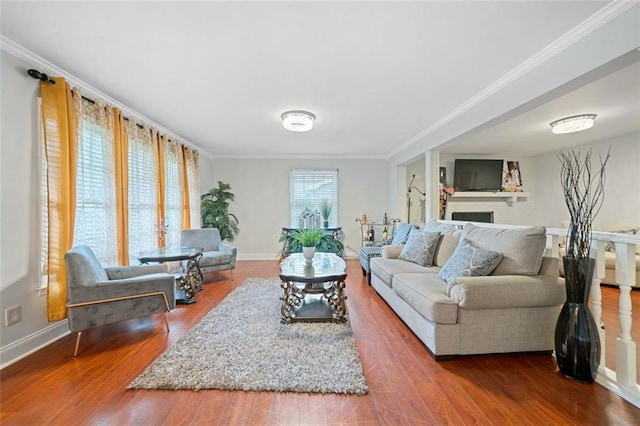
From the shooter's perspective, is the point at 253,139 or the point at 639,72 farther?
the point at 253,139

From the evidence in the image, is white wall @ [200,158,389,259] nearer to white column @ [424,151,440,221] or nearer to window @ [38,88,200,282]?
window @ [38,88,200,282]

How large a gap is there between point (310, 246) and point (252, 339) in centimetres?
124

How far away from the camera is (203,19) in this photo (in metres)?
1.90

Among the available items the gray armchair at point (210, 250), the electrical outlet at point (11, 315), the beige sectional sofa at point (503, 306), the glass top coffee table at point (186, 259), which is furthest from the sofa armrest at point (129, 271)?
the beige sectional sofa at point (503, 306)

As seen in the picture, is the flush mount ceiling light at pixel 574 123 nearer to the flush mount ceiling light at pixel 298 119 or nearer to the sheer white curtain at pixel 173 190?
the flush mount ceiling light at pixel 298 119

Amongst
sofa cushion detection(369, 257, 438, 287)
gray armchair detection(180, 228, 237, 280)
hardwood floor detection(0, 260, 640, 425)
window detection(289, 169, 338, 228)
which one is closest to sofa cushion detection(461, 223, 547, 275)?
hardwood floor detection(0, 260, 640, 425)

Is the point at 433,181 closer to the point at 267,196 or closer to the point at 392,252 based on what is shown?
the point at 392,252

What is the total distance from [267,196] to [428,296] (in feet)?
16.5

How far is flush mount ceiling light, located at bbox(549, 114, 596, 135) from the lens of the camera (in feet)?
12.3

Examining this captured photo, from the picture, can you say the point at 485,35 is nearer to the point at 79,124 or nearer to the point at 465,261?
the point at 465,261

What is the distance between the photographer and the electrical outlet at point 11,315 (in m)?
2.17

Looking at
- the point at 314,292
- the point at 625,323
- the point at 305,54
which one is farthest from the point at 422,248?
the point at 305,54

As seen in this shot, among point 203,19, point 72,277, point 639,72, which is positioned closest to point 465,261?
point 639,72

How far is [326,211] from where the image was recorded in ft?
21.5
